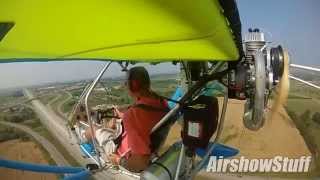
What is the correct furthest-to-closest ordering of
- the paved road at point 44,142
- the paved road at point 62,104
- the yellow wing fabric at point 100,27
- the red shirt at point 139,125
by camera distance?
the paved road at point 44,142 → the paved road at point 62,104 → the red shirt at point 139,125 → the yellow wing fabric at point 100,27

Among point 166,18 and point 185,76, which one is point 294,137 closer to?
point 185,76

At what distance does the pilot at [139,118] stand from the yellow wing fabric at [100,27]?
712mm

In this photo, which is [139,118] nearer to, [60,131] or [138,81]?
[138,81]

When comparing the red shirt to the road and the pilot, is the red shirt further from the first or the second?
the road

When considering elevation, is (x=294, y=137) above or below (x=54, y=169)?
below

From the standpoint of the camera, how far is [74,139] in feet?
5.91

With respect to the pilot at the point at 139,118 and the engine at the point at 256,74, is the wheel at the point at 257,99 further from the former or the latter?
the pilot at the point at 139,118

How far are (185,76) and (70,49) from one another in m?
0.71

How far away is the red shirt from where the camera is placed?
1267mm

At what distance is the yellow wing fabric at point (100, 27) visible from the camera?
52 cm

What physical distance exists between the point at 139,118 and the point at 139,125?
24mm

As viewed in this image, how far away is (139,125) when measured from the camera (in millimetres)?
1267

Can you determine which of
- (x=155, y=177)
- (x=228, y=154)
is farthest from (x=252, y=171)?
(x=155, y=177)

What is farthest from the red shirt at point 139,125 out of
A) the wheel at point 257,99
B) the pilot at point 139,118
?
the wheel at point 257,99
